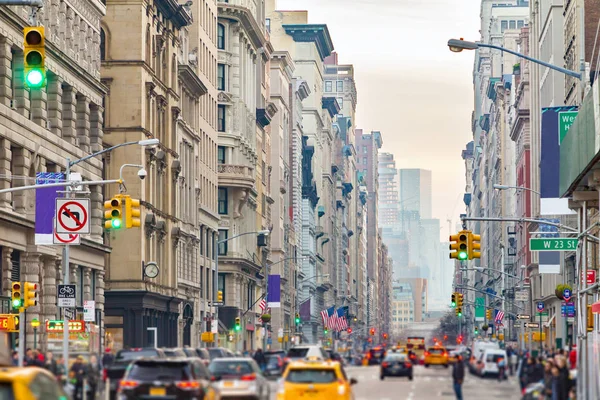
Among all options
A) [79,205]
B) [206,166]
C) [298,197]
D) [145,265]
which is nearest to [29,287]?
[79,205]

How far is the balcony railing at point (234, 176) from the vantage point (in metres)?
125

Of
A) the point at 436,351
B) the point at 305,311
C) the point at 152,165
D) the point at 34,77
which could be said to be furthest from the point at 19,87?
the point at 305,311

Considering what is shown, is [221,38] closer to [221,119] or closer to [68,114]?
[221,119]

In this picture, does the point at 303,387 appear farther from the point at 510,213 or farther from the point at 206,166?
the point at 510,213

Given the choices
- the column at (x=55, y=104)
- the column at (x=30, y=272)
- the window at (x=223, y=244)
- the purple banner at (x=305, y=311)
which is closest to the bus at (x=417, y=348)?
the column at (x=55, y=104)

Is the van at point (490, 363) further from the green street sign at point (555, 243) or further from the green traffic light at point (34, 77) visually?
the green traffic light at point (34, 77)

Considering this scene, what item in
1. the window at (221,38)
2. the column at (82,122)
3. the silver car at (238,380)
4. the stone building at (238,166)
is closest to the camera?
the silver car at (238,380)

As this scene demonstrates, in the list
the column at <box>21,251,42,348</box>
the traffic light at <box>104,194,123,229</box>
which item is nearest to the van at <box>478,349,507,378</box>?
the column at <box>21,251,42,348</box>

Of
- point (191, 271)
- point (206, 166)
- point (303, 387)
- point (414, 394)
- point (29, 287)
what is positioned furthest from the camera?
point (206, 166)

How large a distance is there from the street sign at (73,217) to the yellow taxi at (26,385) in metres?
27.0

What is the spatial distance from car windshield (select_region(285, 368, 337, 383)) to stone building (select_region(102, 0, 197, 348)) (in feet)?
160

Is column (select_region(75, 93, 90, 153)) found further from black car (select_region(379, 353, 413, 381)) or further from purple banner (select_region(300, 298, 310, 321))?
purple banner (select_region(300, 298, 310, 321))

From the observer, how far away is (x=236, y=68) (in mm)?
128125

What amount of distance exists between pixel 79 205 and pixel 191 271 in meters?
57.6
